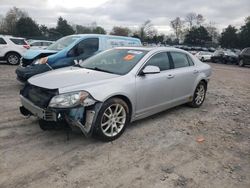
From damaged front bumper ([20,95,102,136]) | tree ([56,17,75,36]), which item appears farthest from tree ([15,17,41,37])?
damaged front bumper ([20,95,102,136])

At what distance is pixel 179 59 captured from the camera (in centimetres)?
613

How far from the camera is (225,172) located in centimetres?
369

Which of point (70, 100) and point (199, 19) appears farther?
point (199, 19)

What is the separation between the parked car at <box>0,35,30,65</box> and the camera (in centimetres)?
1449

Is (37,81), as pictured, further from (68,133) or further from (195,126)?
(195,126)

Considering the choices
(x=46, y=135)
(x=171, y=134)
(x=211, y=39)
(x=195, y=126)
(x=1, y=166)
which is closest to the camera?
(x=1, y=166)

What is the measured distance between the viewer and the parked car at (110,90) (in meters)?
3.99

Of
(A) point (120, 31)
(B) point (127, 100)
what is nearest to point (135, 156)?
(B) point (127, 100)

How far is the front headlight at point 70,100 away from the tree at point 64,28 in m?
53.9

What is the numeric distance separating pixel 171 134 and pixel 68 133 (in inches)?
71.3

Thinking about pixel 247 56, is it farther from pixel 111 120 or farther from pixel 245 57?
pixel 111 120

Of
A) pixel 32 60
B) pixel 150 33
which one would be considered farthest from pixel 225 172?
pixel 150 33

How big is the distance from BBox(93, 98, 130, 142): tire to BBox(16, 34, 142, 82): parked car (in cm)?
378

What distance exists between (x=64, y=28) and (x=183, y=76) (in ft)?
180
